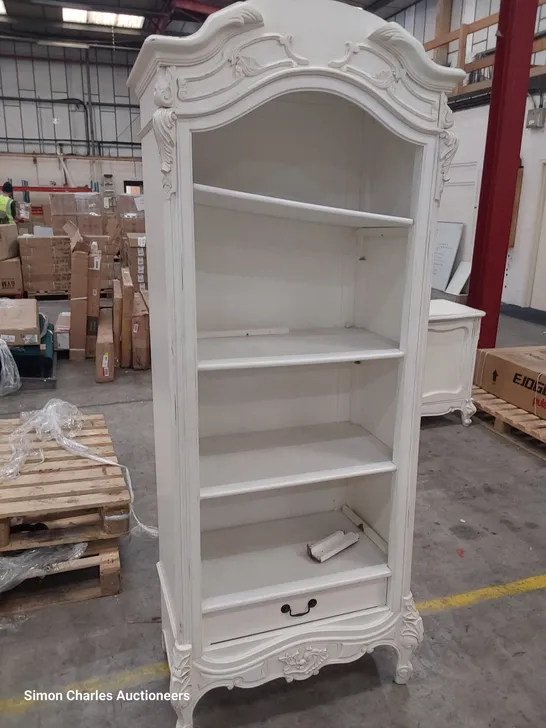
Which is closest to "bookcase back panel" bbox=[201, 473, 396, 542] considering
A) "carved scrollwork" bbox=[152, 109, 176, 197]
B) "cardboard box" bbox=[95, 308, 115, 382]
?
"carved scrollwork" bbox=[152, 109, 176, 197]

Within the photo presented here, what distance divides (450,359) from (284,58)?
3090 mm

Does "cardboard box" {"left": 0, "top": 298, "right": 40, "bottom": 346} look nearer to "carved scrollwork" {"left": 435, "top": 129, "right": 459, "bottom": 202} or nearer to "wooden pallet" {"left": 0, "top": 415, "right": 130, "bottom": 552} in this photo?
"wooden pallet" {"left": 0, "top": 415, "right": 130, "bottom": 552}

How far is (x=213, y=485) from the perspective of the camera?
63.7 inches

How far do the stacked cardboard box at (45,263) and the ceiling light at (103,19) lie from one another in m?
4.73

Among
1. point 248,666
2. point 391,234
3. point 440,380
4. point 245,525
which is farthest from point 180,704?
point 440,380

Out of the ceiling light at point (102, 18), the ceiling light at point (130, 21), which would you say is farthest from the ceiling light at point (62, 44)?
the ceiling light at point (130, 21)

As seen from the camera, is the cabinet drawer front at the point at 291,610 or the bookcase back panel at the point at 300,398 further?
the bookcase back panel at the point at 300,398

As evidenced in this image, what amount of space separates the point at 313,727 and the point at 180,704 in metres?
0.46

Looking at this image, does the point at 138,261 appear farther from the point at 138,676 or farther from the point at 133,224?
the point at 138,676

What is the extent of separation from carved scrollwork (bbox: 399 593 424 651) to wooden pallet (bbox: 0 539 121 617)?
1.20 metres

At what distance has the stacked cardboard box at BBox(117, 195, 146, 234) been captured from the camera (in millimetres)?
8453

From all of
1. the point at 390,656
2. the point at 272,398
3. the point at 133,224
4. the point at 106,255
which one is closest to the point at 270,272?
the point at 272,398

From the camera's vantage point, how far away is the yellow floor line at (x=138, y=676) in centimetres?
185

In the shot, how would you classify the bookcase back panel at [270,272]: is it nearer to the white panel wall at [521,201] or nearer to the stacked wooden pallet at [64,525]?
the stacked wooden pallet at [64,525]
